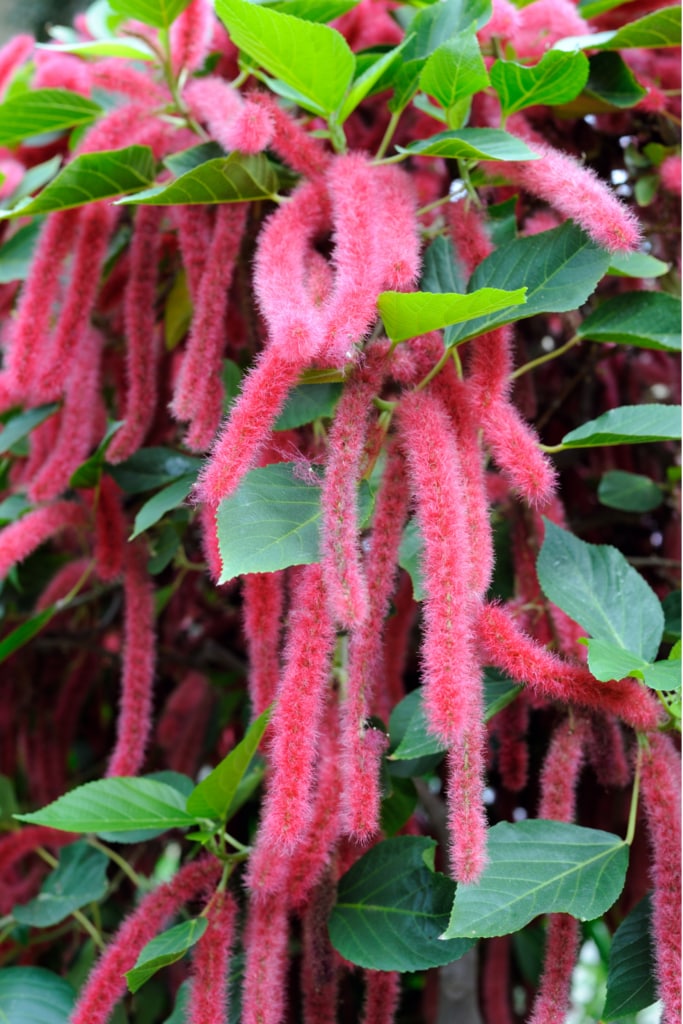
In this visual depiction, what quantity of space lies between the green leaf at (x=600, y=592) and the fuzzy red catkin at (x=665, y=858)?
9 cm

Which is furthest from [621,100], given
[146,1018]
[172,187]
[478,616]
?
[146,1018]

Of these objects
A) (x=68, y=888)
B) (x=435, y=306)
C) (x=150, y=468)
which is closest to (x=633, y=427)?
(x=435, y=306)

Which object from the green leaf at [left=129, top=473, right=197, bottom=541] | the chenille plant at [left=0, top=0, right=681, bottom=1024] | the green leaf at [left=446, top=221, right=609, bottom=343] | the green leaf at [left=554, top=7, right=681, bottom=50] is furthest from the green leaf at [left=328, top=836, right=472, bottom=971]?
the green leaf at [left=554, top=7, right=681, bottom=50]

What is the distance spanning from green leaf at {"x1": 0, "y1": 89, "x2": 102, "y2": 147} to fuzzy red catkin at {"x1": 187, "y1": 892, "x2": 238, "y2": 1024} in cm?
75

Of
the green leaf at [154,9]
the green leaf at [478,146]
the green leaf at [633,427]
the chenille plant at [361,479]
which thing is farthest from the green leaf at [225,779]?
the green leaf at [154,9]

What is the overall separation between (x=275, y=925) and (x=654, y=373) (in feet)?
2.82

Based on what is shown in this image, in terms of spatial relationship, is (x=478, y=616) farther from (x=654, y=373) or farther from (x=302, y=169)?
(x=654, y=373)

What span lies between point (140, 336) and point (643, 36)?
0.54m

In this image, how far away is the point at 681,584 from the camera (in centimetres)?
106

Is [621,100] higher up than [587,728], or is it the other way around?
[621,100]

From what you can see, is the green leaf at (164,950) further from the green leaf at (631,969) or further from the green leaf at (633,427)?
the green leaf at (633,427)

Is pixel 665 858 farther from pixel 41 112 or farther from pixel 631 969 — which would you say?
pixel 41 112

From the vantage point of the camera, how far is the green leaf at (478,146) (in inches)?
28.2

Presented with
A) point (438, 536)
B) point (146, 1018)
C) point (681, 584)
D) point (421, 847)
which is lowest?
point (146, 1018)
